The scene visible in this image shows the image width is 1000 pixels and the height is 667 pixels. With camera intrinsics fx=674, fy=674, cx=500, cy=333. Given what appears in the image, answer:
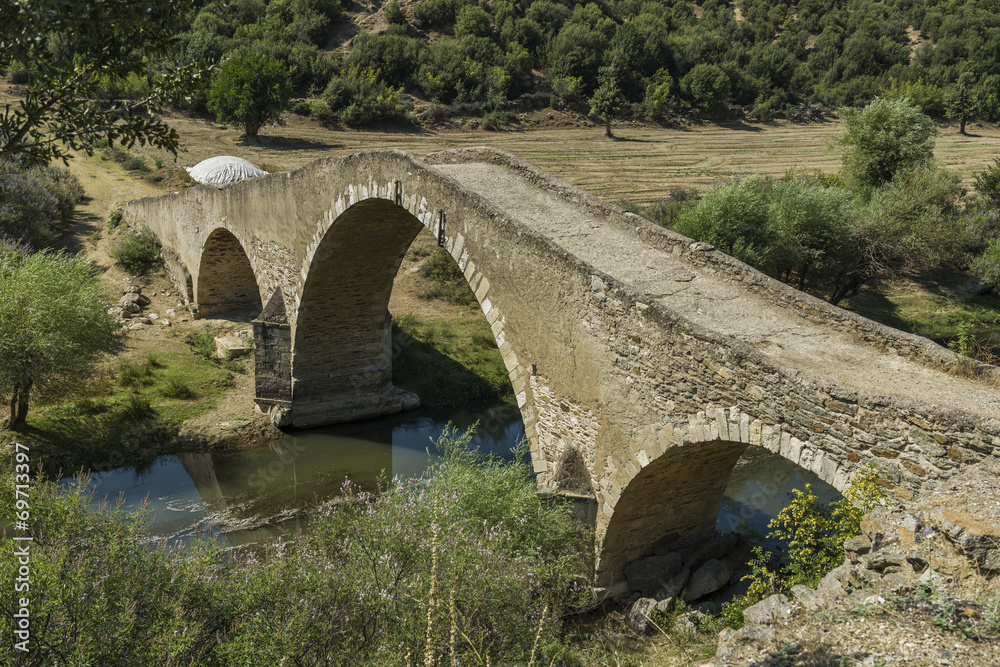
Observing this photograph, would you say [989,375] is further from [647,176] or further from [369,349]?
[647,176]

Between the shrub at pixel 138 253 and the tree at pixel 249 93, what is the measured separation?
36.8 ft

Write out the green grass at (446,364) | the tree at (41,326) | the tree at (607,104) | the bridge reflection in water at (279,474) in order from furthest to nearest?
the tree at (607,104) → the green grass at (446,364) → the bridge reflection in water at (279,474) → the tree at (41,326)

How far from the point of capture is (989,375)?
6359mm

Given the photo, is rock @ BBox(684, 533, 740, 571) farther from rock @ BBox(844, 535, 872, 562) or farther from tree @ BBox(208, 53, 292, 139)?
tree @ BBox(208, 53, 292, 139)

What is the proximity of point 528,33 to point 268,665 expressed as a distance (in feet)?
160

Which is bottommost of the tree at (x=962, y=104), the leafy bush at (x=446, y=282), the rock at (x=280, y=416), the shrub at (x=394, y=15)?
the rock at (x=280, y=416)

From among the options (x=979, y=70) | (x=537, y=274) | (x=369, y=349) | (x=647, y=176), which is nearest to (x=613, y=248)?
(x=537, y=274)

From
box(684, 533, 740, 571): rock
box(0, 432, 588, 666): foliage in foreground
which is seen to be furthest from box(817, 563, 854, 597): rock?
box(684, 533, 740, 571): rock

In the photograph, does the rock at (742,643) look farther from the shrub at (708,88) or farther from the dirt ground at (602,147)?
the shrub at (708,88)

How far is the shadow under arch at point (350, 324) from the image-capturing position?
44.9 feet

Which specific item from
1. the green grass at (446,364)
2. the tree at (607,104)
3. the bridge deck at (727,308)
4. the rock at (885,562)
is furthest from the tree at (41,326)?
the tree at (607,104)

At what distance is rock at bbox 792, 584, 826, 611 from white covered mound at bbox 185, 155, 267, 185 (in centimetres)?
2301

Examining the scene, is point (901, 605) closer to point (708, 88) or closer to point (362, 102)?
point (362, 102)

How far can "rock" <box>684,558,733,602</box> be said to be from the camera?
8.98 m
